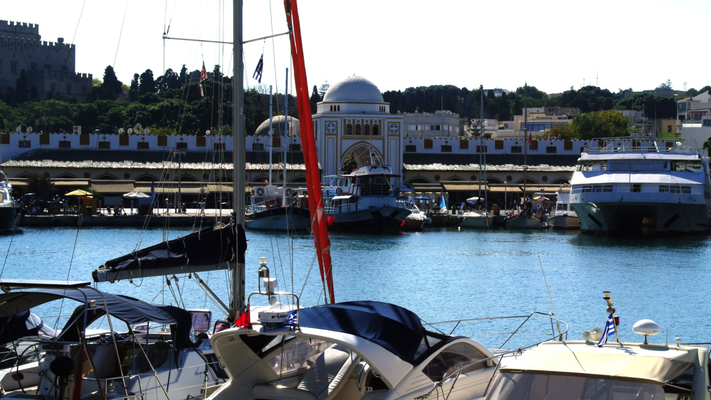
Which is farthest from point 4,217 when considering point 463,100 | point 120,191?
point 463,100

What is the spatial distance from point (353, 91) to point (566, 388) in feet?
218

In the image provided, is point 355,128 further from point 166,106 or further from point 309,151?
point 309,151

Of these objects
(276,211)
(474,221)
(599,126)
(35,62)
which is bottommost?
(474,221)

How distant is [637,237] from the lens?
155 feet

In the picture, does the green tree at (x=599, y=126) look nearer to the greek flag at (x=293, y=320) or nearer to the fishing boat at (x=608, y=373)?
the fishing boat at (x=608, y=373)

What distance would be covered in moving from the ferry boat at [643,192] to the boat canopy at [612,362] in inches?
1538

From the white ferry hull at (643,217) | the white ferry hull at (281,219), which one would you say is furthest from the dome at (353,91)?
the white ferry hull at (643,217)

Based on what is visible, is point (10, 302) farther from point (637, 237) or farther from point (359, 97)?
point (359, 97)

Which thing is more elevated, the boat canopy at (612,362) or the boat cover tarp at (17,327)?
the boat canopy at (612,362)

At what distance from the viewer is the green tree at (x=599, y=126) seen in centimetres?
9694

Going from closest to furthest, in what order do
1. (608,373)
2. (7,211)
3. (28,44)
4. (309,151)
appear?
1. (608,373)
2. (309,151)
3. (7,211)
4. (28,44)

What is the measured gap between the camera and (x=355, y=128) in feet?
239

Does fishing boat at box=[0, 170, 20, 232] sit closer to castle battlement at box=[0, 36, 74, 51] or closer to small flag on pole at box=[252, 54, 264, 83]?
small flag on pole at box=[252, 54, 264, 83]

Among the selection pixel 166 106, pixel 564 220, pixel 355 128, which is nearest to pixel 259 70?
pixel 564 220
